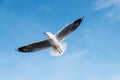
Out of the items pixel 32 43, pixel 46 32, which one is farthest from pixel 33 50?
pixel 46 32

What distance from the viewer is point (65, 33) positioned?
66.8ft

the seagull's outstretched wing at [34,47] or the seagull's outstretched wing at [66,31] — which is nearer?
the seagull's outstretched wing at [66,31]

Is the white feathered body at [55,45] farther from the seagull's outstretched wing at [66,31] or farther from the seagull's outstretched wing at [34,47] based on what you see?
the seagull's outstretched wing at [34,47]

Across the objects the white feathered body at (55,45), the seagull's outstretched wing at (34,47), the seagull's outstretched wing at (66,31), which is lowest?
the white feathered body at (55,45)

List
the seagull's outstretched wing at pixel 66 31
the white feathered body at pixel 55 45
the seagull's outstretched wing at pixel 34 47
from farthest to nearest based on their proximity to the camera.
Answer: the seagull's outstretched wing at pixel 34 47 < the seagull's outstretched wing at pixel 66 31 < the white feathered body at pixel 55 45

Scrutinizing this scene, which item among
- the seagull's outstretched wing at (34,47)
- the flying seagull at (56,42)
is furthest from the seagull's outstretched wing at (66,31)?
the seagull's outstretched wing at (34,47)

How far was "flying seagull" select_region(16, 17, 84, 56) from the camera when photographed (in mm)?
19922

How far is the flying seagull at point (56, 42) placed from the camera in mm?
19922

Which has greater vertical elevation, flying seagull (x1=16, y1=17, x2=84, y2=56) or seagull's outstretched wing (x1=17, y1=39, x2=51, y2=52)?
seagull's outstretched wing (x1=17, y1=39, x2=51, y2=52)

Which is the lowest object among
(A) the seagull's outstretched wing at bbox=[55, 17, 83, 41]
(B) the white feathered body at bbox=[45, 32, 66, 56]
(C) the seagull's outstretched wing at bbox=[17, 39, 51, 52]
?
(B) the white feathered body at bbox=[45, 32, 66, 56]

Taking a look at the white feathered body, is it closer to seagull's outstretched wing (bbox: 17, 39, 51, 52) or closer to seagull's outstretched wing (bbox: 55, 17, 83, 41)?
seagull's outstretched wing (bbox: 55, 17, 83, 41)

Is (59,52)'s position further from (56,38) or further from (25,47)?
(25,47)

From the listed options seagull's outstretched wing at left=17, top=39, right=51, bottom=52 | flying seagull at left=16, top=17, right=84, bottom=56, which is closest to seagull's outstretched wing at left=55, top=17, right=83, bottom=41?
flying seagull at left=16, top=17, right=84, bottom=56

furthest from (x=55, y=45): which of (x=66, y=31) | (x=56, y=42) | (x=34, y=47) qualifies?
(x=34, y=47)
